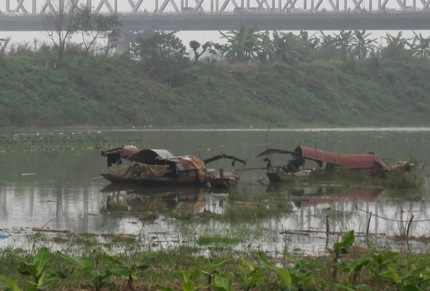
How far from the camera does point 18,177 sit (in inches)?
980

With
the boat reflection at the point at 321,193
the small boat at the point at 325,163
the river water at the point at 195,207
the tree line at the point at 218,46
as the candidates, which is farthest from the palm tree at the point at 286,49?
the boat reflection at the point at 321,193

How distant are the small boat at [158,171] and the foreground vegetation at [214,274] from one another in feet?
36.7

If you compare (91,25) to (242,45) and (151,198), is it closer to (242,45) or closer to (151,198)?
(242,45)

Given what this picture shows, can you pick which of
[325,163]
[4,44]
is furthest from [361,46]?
[325,163]

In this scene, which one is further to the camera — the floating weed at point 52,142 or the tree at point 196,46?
the tree at point 196,46

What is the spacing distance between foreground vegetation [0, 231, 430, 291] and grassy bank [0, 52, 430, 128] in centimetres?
4117

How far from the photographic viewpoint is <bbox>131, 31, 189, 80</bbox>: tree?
63.8m

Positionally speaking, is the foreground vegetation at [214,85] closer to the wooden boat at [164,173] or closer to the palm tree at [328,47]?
the palm tree at [328,47]

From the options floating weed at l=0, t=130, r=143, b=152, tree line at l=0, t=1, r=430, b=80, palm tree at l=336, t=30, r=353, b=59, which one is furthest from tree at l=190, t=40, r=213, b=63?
floating weed at l=0, t=130, r=143, b=152

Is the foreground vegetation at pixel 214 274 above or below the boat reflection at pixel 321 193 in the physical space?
above

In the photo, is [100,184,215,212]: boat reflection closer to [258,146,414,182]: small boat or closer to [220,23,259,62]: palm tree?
[258,146,414,182]: small boat

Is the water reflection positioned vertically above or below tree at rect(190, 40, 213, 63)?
below

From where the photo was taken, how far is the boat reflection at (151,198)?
1917 cm

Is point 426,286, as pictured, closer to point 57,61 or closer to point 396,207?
point 396,207
